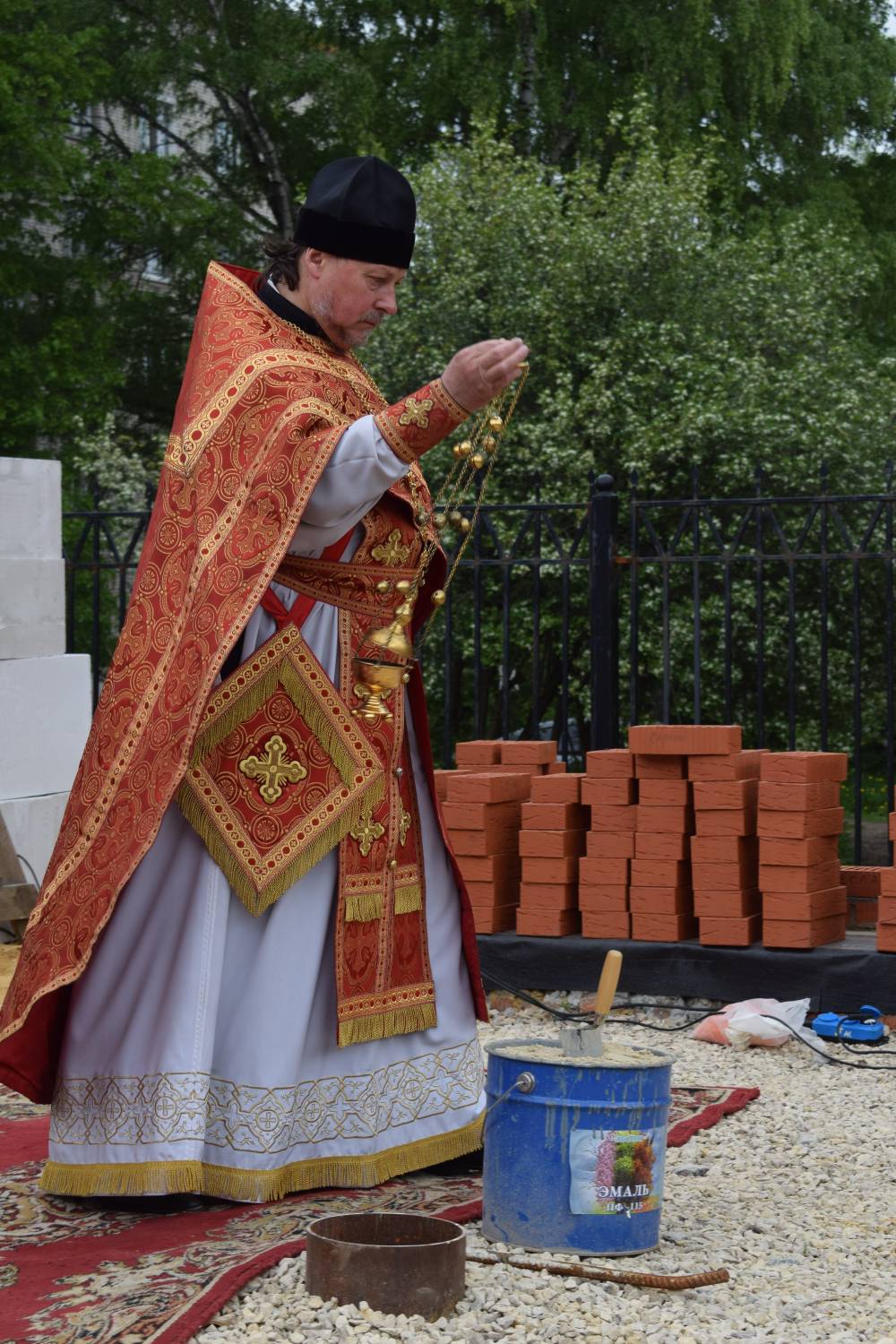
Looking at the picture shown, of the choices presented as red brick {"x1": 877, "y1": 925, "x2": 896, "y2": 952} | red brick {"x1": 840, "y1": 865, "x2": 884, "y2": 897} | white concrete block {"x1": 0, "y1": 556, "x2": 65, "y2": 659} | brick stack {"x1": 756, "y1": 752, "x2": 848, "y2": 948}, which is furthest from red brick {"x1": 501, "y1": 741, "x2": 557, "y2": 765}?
white concrete block {"x1": 0, "y1": 556, "x2": 65, "y2": 659}

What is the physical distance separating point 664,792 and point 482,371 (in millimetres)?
3594

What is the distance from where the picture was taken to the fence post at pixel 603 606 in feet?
26.0

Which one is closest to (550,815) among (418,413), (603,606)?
(603,606)

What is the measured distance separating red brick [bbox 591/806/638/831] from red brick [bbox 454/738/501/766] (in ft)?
2.50

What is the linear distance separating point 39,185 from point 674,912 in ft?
48.7

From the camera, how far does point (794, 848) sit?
22.0 feet

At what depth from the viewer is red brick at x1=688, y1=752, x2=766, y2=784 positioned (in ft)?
22.1

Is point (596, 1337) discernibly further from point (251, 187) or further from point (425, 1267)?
point (251, 187)

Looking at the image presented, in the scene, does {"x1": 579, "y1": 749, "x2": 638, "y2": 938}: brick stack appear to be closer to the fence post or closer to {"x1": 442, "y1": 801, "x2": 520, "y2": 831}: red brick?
{"x1": 442, "y1": 801, "x2": 520, "y2": 831}: red brick

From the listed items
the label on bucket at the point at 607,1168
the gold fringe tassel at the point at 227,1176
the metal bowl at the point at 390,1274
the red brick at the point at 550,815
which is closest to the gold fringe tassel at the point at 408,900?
the gold fringe tassel at the point at 227,1176

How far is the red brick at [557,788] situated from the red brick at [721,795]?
1.80 feet

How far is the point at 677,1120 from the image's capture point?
16.3 ft

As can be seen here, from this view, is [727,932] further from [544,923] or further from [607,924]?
[544,923]

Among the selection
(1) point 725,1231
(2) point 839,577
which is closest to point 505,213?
(2) point 839,577
